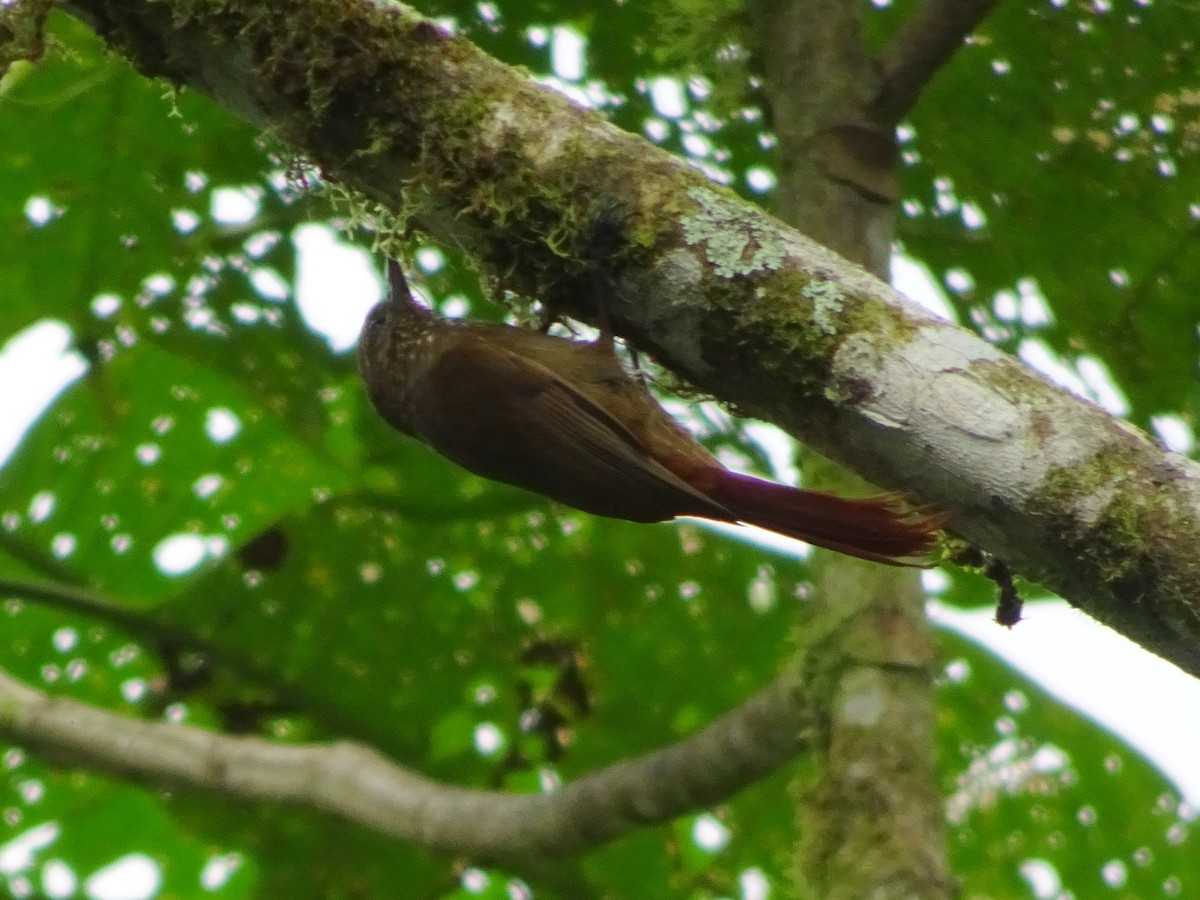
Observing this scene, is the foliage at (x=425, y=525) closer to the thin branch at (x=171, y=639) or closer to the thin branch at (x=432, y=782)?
the thin branch at (x=171, y=639)

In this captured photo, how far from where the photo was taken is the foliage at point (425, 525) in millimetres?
3732

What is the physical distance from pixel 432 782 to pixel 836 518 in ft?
7.15

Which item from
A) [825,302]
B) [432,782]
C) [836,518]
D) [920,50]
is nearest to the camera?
[825,302]

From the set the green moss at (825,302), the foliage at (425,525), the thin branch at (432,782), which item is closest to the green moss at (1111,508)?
the green moss at (825,302)

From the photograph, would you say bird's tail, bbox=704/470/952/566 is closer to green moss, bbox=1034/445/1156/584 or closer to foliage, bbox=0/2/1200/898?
green moss, bbox=1034/445/1156/584

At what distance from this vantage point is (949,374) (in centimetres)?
196

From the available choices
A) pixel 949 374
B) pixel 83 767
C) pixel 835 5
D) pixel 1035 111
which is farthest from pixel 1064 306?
pixel 83 767

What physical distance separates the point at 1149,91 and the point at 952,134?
481 millimetres

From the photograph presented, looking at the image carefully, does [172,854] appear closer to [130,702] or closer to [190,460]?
[130,702]

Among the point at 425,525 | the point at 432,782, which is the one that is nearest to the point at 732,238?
the point at 432,782

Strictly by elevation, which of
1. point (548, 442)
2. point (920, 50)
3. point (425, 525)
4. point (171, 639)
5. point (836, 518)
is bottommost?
point (171, 639)

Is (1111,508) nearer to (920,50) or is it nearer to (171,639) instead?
(920,50)

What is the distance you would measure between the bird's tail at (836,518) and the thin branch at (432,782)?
72cm

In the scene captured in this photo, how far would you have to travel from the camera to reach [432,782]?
165 inches
